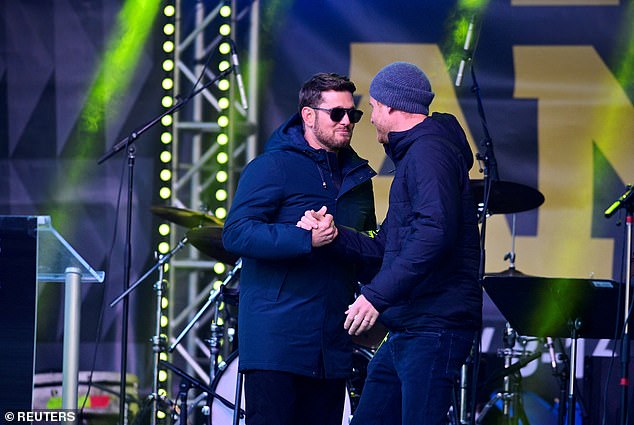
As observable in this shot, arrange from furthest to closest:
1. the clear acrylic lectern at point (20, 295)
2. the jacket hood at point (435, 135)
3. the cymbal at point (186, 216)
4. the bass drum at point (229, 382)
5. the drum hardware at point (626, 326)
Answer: the cymbal at point (186, 216), the bass drum at point (229, 382), the drum hardware at point (626, 326), the clear acrylic lectern at point (20, 295), the jacket hood at point (435, 135)

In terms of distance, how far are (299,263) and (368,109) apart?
3.42 meters

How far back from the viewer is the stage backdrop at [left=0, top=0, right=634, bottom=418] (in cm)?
741

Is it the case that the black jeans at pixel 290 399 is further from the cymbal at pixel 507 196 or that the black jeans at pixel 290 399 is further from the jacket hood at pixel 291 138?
the cymbal at pixel 507 196

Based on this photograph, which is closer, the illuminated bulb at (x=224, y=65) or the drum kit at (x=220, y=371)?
the drum kit at (x=220, y=371)

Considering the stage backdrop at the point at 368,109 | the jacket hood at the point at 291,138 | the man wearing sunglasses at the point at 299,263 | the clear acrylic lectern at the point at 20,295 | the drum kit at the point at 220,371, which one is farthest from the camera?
the stage backdrop at the point at 368,109

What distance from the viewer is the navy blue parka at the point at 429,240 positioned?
391 centimetres

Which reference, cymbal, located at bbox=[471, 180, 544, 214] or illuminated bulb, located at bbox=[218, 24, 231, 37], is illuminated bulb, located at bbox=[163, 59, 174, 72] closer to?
illuminated bulb, located at bbox=[218, 24, 231, 37]

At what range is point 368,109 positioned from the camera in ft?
24.9

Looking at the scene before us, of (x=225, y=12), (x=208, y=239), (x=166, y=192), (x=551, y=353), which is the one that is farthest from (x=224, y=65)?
(x=551, y=353)

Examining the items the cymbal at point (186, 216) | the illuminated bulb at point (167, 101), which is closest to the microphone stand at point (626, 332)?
the cymbal at point (186, 216)

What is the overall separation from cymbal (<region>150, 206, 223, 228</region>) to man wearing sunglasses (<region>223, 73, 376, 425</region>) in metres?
2.10

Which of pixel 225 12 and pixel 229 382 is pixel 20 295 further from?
pixel 225 12

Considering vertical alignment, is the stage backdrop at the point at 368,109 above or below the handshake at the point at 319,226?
above

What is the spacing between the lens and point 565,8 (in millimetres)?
7551
